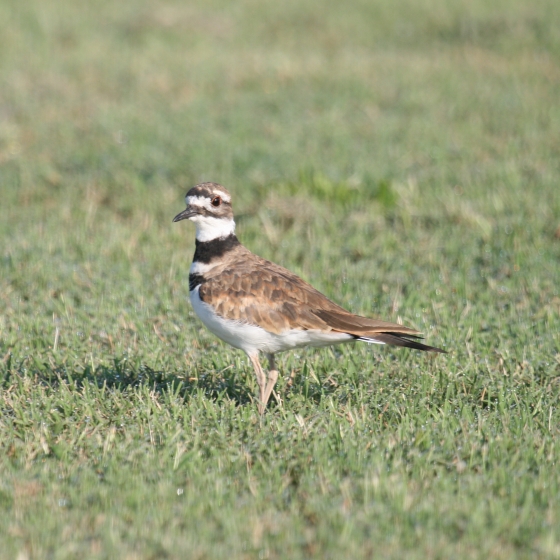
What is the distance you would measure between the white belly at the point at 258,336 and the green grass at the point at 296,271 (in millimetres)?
408

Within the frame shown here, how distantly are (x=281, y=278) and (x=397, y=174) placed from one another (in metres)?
5.27

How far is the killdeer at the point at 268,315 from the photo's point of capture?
220 inches

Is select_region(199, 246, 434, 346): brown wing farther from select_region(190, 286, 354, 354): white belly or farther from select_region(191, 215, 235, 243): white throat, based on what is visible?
select_region(191, 215, 235, 243): white throat

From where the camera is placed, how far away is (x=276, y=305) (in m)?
5.73

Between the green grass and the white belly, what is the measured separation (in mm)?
408

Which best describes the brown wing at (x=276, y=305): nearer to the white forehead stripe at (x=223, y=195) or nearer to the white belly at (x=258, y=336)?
the white belly at (x=258, y=336)

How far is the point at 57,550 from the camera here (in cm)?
399

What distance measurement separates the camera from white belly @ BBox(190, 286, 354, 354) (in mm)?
5646

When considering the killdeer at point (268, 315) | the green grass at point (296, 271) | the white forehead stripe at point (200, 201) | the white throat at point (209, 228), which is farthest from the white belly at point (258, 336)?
the white forehead stripe at point (200, 201)

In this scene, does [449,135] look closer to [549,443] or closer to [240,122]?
[240,122]

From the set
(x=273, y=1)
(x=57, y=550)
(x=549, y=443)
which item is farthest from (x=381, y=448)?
(x=273, y=1)

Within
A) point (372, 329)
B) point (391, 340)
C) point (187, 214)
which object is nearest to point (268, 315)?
point (372, 329)

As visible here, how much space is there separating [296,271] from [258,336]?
2.72m

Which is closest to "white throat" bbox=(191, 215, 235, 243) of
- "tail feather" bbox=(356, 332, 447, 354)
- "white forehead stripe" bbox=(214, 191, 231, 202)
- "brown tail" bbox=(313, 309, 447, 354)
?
"white forehead stripe" bbox=(214, 191, 231, 202)
